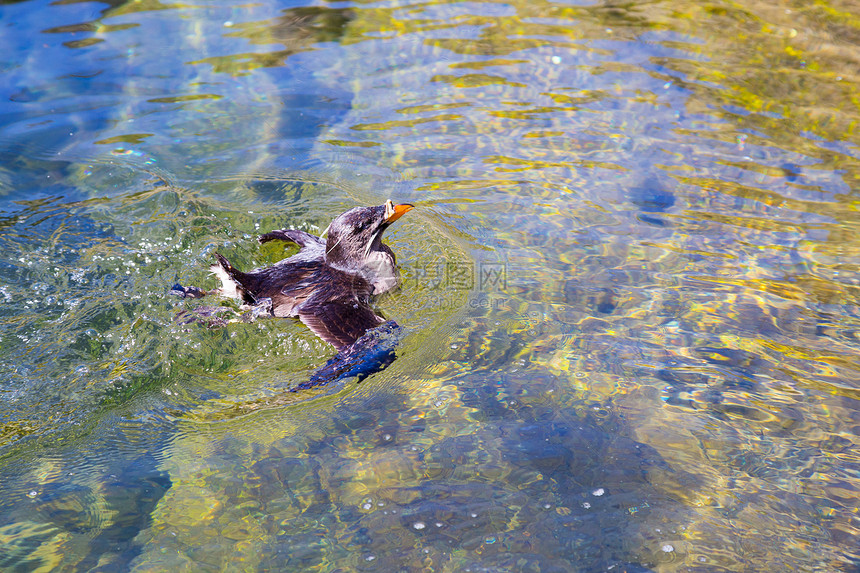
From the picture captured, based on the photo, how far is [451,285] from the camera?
5.50 meters

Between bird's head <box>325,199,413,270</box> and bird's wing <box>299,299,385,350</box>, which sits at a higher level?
bird's head <box>325,199,413,270</box>

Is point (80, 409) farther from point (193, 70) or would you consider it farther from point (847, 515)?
point (193, 70)

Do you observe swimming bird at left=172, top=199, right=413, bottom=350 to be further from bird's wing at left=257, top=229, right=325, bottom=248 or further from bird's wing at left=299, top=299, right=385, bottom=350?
bird's wing at left=257, top=229, right=325, bottom=248

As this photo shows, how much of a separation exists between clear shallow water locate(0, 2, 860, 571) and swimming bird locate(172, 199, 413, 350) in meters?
0.26

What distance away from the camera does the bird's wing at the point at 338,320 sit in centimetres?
460

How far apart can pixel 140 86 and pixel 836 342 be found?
25.2ft

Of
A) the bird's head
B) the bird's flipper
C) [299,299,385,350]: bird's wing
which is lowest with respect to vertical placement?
[299,299,385,350]: bird's wing

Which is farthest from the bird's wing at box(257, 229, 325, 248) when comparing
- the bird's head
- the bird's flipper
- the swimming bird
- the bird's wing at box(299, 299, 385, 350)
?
the bird's wing at box(299, 299, 385, 350)

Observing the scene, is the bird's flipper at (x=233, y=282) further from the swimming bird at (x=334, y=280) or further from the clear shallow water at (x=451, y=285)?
the clear shallow water at (x=451, y=285)

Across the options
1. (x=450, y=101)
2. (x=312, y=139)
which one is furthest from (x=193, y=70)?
(x=450, y=101)

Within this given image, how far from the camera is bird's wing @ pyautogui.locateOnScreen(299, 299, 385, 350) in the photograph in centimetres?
460

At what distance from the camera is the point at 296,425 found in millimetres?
4117

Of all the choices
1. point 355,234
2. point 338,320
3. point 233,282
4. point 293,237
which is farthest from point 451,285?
point 233,282

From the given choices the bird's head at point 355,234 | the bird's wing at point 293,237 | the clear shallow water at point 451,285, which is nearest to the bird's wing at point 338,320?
the clear shallow water at point 451,285
